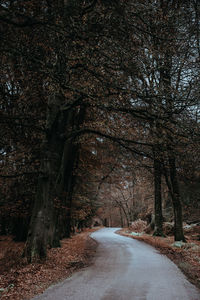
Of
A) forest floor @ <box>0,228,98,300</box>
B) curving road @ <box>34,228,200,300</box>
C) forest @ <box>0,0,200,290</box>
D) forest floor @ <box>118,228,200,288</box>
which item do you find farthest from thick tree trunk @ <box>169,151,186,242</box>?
forest floor @ <box>0,228,98,300</box>

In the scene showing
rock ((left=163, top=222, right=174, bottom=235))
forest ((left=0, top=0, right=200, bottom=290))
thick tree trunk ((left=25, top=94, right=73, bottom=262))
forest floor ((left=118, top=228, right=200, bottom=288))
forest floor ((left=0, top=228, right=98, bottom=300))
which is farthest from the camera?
rock ((left=163, top=222, right=174, bottom=235))

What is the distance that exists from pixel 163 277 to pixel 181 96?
5381mm

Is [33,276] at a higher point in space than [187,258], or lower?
higher

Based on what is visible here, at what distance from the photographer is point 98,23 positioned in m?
5.40

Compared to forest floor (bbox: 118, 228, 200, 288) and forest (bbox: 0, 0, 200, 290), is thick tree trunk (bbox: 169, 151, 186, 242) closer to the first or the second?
forest (bbox: 0, 0, 200, 290)

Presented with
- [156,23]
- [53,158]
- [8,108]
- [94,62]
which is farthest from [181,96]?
[8,108]

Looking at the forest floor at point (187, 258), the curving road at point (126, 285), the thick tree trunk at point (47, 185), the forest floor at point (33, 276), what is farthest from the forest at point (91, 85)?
the curving road at point (126, 285)

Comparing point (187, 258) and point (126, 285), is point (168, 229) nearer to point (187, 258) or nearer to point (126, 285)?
point (187, 258)

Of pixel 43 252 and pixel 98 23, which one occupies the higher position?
pixel 98 23

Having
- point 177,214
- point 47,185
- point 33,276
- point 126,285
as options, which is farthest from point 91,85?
point 177,214

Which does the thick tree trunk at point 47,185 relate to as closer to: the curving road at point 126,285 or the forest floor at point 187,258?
the curving road at point 126,285

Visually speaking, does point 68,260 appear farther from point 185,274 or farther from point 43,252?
point 185,274

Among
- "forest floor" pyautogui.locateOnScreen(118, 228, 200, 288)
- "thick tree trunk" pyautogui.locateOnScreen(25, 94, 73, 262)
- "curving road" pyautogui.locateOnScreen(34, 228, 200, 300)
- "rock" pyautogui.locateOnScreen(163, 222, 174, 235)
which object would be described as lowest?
"rock" pyautogui.locateOnScreen(163, 222, 174, 235)

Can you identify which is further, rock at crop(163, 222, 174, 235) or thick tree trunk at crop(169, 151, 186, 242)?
rock at crop(163, 222, 174, 235)
